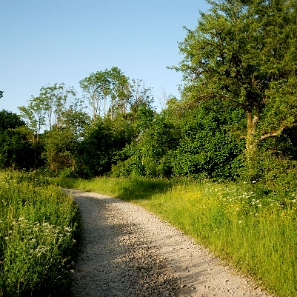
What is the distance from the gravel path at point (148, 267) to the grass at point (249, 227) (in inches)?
13.9

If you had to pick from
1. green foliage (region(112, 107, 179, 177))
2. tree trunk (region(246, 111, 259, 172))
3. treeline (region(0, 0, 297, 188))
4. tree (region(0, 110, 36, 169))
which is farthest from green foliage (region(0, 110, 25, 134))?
tree trunk (region(246, 111, 259, 172))

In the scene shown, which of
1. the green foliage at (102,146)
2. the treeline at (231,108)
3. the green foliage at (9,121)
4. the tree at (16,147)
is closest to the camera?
the treeline at (231,108)

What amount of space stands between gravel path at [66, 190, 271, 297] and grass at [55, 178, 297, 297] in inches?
13.9

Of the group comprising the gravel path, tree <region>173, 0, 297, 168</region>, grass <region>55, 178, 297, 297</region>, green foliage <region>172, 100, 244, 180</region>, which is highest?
tree <region>173, 0, 297, 168</region>

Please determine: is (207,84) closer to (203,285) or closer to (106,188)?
(106,188)

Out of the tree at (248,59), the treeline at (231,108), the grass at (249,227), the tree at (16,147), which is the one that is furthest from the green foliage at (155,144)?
the tree at (16,147)

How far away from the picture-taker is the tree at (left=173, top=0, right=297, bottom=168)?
53.5 feet

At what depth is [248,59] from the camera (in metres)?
16.8

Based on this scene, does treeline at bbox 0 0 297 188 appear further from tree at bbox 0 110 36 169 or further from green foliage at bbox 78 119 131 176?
tree at bbox 0 110 36 169

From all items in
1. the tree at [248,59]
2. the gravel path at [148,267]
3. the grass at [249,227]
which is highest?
the tree at [248,59]

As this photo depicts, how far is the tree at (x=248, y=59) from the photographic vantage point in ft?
53.5

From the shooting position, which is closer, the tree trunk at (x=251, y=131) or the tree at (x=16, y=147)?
the tree trunk at (x=251, y=131)

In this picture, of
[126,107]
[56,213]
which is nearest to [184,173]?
[56,213]

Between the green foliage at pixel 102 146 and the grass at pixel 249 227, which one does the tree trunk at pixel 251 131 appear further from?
the green foliage at pixel 102 146
